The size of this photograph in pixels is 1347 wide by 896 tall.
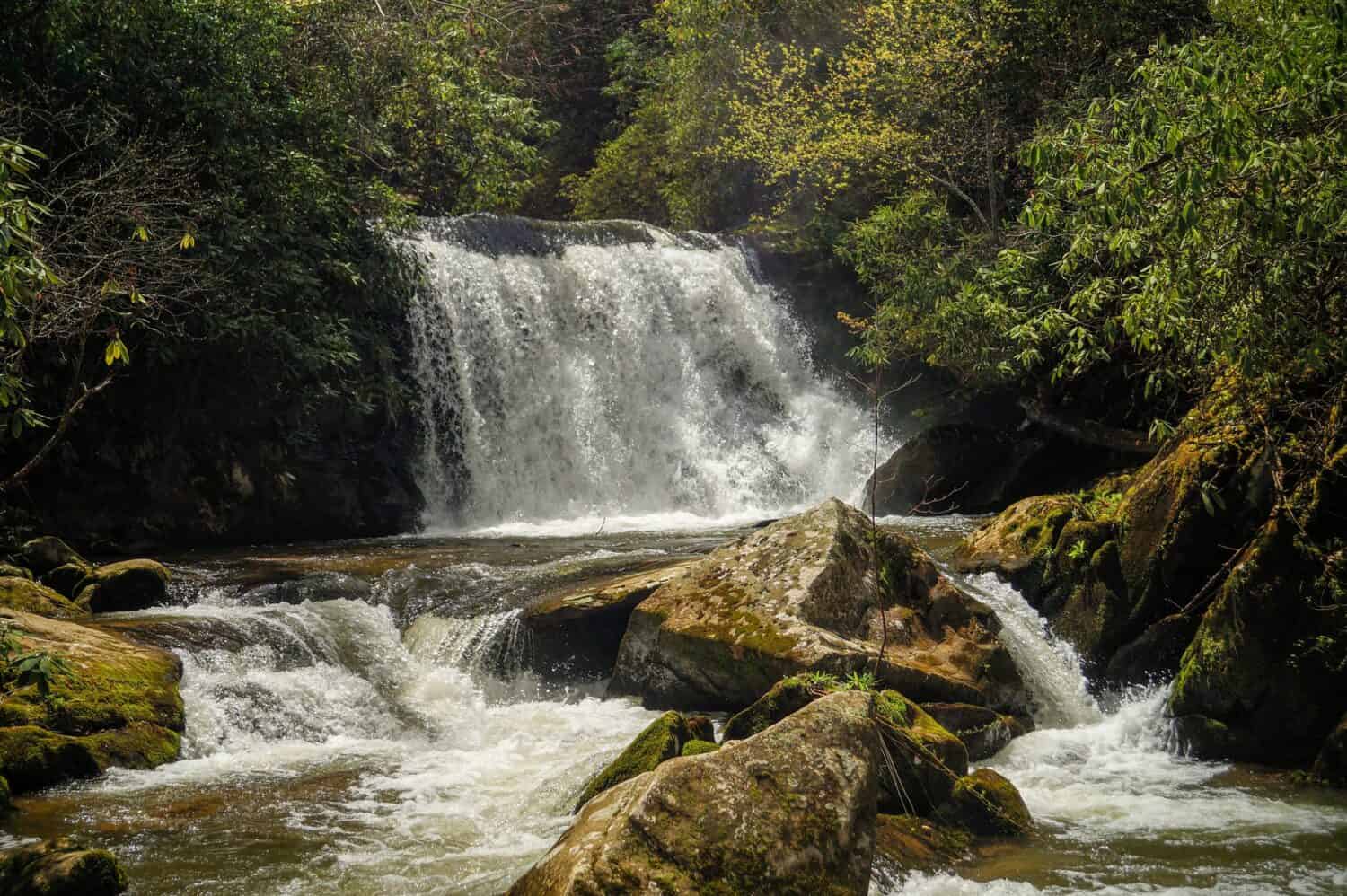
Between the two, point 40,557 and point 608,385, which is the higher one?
point 608,385

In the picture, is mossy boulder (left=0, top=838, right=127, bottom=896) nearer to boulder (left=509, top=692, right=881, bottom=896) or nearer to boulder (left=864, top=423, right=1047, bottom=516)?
boulder (left=509, top=692, right=881, bottom=896)

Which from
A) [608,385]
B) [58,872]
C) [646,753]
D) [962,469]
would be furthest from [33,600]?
[962,469]

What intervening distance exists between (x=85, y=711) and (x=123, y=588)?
3.16 metres

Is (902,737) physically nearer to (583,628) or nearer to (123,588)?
(583,628)

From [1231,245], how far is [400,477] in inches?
514

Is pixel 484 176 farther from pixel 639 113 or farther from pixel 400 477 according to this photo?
pixel 639 113

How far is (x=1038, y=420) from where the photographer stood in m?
15.1

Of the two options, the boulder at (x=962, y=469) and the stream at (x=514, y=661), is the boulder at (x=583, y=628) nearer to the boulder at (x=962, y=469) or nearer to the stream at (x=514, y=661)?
the stream at (x=514, y=661)

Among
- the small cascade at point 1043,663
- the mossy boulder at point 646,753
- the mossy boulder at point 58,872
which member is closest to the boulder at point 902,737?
the mossy boulder at point 646,753

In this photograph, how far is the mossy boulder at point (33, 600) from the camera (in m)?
9.16

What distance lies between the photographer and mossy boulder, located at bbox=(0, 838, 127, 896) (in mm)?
4957

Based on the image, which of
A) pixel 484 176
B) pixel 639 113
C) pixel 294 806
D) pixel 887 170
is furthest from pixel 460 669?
pixel 639 113

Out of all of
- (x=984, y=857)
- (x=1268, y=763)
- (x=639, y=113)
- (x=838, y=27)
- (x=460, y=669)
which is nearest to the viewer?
(x=984, y=857)

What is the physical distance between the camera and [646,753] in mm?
6293
